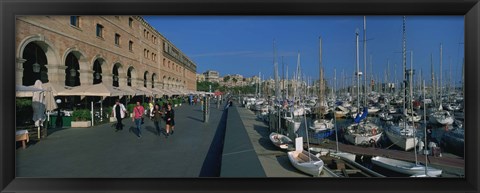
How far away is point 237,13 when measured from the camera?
4148 millimetres

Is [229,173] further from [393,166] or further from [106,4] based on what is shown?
[393,166]

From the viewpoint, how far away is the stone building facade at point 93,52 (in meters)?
10.1

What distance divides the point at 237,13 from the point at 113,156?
16.9 feet

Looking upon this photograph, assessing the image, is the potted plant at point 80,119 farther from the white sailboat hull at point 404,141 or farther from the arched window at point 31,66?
the white sailboat hull at point 404,141

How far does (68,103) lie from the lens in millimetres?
16547

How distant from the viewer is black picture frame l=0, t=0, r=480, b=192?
4078mm

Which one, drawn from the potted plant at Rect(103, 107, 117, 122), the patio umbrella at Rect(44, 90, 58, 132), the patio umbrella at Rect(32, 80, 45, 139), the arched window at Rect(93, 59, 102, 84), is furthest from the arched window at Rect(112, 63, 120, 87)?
the patio umbrella at Rect(32, 80, 45, 139)

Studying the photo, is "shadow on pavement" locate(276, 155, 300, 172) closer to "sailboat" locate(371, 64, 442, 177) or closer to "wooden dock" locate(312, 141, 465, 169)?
"sailboat" locate(371, 64, 442, 177)

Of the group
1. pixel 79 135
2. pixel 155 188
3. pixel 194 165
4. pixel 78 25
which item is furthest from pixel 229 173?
pixel 78 25

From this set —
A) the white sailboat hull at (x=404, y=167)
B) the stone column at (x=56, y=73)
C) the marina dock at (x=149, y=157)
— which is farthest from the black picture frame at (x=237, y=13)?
the stone column at (x=56, y=73)

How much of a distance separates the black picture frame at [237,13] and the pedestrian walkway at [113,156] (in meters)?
0.80

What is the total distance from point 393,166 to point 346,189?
7.29 meters

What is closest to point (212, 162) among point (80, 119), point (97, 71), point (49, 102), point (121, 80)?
point (49, 102)

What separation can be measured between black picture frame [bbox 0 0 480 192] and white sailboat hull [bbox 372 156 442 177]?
543 centimetres
